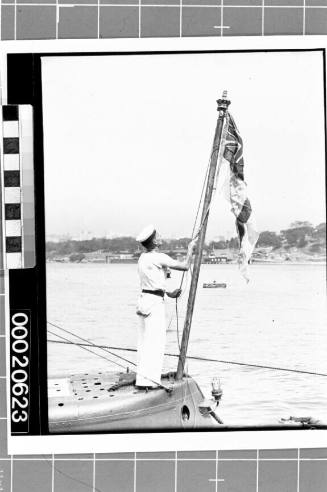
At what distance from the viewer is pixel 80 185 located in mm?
985

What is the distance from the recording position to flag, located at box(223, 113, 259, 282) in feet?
3.23

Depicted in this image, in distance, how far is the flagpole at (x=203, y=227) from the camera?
3.23 ft

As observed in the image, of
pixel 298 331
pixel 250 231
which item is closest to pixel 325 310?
pixel 298 331

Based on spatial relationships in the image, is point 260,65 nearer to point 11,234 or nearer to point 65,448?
point 11,234

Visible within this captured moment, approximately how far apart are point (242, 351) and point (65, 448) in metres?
0.32

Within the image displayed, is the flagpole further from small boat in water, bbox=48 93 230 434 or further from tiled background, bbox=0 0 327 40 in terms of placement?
tiled background, bbox=0 0 327 40

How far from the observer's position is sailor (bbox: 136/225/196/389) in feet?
3.23

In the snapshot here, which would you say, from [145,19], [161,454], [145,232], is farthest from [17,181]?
[161,454]

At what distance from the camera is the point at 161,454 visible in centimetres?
101

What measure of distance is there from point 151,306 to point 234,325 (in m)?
0.13

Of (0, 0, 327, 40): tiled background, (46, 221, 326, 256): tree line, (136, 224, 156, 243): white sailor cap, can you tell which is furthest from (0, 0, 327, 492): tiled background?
(136, 224, 156, 243): white sailor cap

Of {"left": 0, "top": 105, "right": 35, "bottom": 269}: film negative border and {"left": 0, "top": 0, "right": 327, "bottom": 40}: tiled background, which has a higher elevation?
{"left": 0, "top": 0, "right": 327, "bottom": 40}: tiled background

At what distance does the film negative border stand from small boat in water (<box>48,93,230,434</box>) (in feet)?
0.62

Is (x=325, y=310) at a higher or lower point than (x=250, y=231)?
lower
